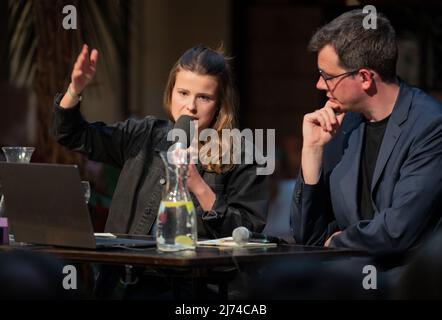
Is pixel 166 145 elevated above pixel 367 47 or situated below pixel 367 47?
below

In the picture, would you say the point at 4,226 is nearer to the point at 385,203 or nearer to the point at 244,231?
the point at 244,231

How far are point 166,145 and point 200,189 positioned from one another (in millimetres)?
499

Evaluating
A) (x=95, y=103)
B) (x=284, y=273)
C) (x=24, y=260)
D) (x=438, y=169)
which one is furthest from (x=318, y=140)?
(x=95, y=103)

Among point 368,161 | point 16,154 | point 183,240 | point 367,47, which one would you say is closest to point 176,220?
point 183,240

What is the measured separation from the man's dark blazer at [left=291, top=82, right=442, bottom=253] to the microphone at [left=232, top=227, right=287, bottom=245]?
0.29 m

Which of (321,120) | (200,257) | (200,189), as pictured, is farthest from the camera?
(321,120)

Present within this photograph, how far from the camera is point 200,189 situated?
327cm

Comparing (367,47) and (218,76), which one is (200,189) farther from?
(367,47)

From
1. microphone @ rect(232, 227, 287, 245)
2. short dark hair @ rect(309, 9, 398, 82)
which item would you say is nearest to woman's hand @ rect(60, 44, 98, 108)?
microphone @ rect(232, 227, 287, 245)

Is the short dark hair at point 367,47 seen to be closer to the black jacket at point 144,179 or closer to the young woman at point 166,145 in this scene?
the young woman at point 166,145

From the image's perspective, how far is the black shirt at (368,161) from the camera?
356 centimetres

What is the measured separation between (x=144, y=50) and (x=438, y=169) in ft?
16.9

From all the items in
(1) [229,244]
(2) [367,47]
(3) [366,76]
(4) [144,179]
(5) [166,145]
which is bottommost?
(1) [229,244]

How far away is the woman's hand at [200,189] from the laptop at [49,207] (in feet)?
0.88
